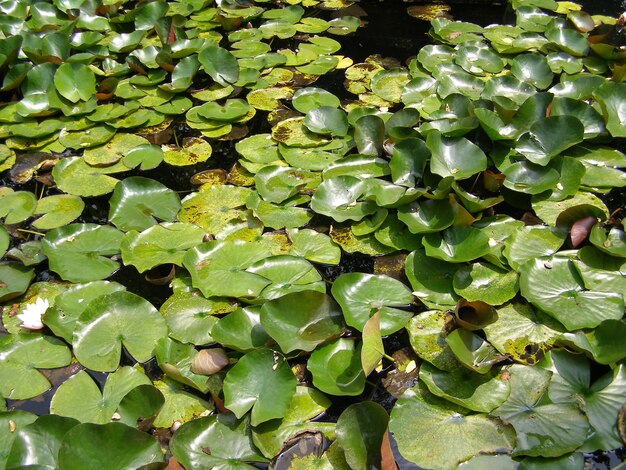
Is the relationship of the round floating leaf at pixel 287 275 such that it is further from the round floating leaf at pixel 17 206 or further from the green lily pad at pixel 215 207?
the round floating leaf at pixel 17 206

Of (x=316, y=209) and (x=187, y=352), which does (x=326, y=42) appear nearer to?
(x=316, y=209)

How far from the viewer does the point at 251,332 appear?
2113mm

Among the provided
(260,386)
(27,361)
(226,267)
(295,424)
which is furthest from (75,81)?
(295,424)

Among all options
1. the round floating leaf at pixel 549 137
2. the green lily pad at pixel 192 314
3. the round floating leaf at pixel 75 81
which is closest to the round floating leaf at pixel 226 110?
the round floating leaf at pixel 75 81

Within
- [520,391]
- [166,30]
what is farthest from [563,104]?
[166,30]

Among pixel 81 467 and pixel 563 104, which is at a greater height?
pixel 563 104

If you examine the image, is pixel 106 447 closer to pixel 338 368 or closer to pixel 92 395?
pixel 92 395

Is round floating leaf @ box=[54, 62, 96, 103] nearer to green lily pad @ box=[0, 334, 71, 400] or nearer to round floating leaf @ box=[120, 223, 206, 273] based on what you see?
round floating leaf @ box=[120, 223, 206, 273]

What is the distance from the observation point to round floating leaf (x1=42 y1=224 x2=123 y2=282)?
8.07 ft

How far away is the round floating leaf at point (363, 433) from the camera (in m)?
1.69

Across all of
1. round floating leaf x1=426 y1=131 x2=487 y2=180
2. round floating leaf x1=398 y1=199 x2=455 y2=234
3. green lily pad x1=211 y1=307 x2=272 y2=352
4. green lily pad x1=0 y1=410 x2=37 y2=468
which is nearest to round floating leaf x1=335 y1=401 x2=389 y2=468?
green lily pad x1=211 y1=307 x2=272 y2=352

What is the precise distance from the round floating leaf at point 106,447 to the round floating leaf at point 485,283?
1.31 metres

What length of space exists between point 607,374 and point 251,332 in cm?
127

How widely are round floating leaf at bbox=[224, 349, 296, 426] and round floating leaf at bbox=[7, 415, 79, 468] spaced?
508 millimetres
